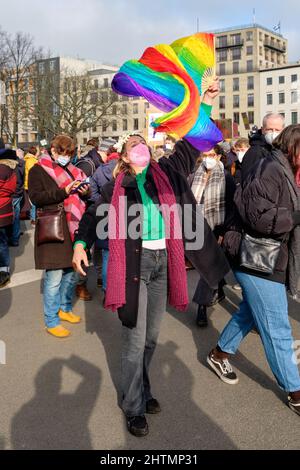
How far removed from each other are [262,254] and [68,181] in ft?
7.81

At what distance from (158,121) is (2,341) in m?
2.88

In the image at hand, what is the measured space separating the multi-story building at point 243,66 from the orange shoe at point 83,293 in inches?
3334

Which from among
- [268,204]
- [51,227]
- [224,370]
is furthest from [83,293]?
[268,204]

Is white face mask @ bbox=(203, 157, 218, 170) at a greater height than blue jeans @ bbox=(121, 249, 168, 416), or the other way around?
white face mask @ bbox=(203, 157, 218, 170)

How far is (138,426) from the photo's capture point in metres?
3.08

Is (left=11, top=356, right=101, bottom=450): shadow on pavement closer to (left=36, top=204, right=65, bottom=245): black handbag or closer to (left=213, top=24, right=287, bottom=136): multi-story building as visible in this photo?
(left=36, top=204, right=65, bottom=245): black handbag

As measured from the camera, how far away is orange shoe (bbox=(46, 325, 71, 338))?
4.79 meters

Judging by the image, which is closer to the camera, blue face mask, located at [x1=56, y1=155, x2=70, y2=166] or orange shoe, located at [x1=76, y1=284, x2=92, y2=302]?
blue face mask, located at [x1=56, y1=155, x2=70, y2=166]

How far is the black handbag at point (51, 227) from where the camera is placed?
15.7 ft

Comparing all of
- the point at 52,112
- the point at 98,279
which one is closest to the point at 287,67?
the point at 52,112

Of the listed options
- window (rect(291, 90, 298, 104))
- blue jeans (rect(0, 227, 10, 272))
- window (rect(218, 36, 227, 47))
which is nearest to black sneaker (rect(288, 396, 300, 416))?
blue jeans (rect(0, 227, 10, 272))

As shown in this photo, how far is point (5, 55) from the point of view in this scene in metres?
40.9

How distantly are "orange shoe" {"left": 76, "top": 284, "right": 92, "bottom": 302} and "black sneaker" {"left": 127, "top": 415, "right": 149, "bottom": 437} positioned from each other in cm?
305

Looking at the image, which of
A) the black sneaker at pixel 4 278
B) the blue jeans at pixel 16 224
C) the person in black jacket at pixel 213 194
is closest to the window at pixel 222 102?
the blue jeans at pixel 16 224
